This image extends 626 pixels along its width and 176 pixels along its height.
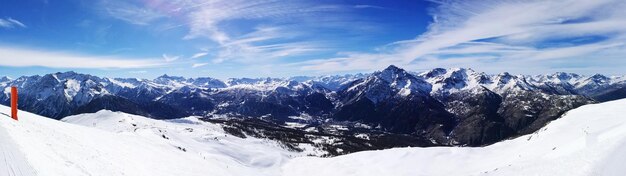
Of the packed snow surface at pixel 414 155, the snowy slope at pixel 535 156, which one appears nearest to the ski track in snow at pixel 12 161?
the packed snow surface at pixel 414 155

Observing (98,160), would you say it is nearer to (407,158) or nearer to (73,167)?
(73,167)

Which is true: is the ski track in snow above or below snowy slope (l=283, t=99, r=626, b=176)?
above

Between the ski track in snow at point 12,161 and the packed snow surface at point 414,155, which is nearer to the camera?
the ski track in snow at point 12,161

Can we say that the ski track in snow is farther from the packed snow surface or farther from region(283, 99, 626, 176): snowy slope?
region(283, 99, 626, 176): snowy slope

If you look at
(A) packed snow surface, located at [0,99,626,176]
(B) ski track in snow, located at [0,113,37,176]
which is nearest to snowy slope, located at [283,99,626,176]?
(A) packed snow surface, located at [0,99,626,176]

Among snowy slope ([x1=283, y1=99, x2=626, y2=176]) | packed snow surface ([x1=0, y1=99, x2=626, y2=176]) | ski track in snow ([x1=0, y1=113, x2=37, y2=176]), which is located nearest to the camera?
ski track in snow ([x1=0, y1=113, x2=37, y2=176])

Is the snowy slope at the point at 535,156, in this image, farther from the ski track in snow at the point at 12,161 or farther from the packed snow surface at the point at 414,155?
the ski track in snow at the point at 12,161
